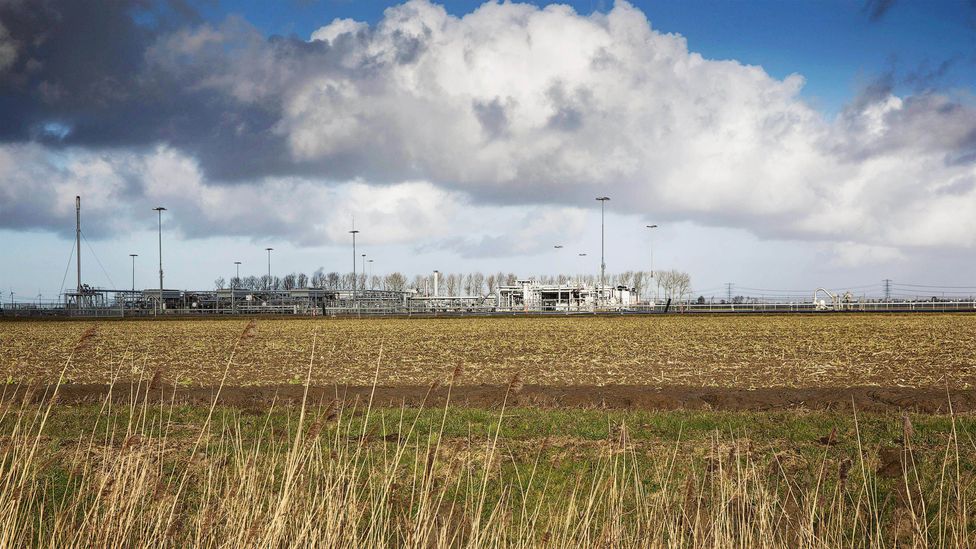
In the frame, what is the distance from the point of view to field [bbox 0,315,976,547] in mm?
5863

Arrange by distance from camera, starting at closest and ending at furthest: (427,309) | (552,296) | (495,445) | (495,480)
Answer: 1. (495,445)
2. (495,480)
3. (427,309)
4. (552,296)

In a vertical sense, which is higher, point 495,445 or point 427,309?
point 495,445

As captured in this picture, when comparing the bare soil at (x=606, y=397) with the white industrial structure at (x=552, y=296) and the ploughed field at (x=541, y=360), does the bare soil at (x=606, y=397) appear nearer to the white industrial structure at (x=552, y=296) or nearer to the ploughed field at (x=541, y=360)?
the ploughed field at (x=541, y=360)

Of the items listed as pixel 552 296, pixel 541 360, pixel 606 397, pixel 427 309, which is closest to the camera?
pixel 606 397

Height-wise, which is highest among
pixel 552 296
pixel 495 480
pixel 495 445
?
pixel 552 296

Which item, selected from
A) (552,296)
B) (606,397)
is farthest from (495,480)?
(552,296)

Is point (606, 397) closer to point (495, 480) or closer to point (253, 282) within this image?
point (495, 480)

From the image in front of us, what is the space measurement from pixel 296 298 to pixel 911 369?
3304 inches

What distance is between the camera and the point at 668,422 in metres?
11.4

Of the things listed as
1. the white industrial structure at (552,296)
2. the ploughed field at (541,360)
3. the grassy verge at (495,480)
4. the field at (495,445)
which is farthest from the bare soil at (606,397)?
the white industrial structure at (552,296)

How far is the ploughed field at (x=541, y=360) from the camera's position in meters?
17.6

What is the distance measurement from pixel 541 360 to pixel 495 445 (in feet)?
53.3

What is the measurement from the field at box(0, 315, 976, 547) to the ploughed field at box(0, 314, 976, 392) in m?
0.16

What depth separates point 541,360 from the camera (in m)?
22.5
